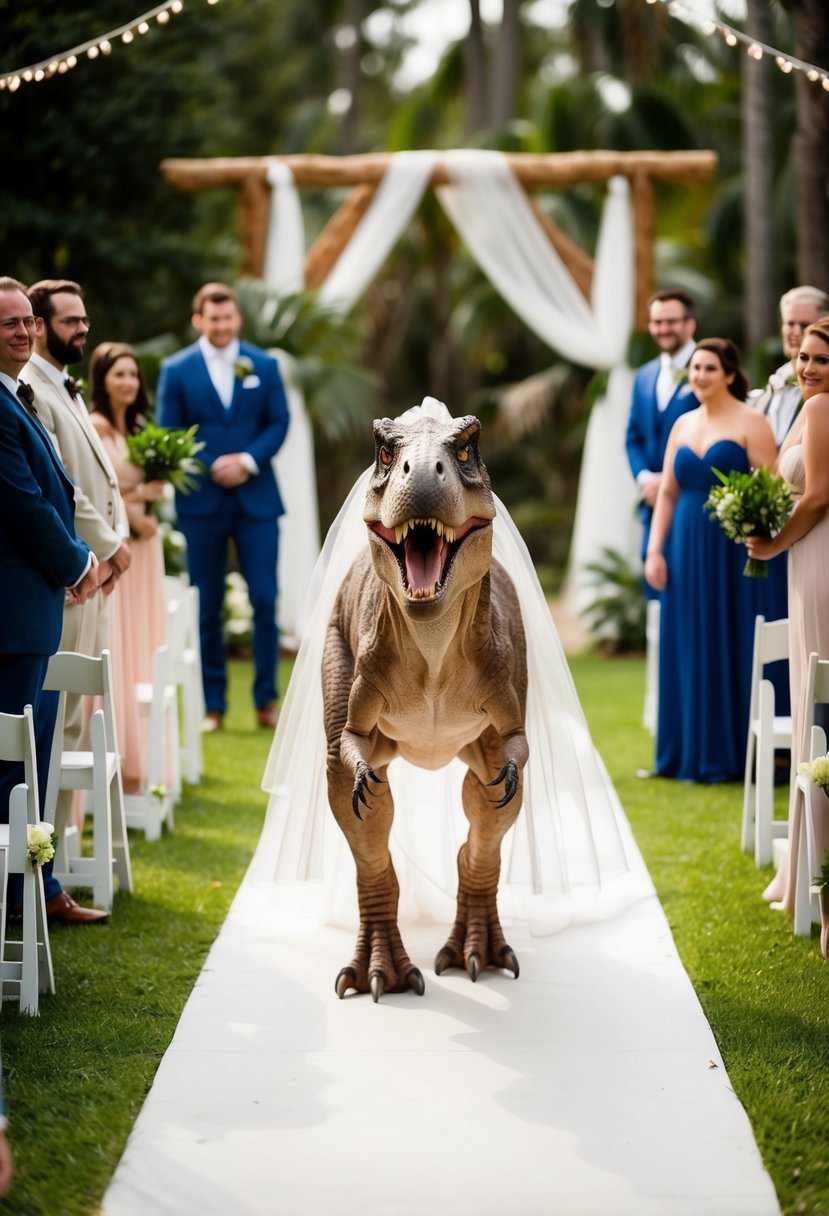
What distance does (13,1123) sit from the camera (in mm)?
3695

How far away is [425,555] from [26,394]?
1.88m

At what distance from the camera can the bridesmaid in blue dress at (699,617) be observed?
7531 mm

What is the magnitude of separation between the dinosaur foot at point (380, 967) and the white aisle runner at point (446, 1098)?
5cm

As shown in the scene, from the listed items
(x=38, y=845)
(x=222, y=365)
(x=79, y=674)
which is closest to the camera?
(x=38, y=845)

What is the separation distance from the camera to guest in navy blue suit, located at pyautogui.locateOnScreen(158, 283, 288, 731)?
894 centimetres

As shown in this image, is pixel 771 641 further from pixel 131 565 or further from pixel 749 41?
pixel 131 565

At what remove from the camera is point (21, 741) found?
435 cm

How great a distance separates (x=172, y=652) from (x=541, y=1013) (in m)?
3.59

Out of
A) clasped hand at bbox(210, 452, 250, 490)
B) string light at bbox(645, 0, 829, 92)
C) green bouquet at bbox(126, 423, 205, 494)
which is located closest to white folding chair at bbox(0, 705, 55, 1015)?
green bouquet at bbox(126, 423, 205, 494)

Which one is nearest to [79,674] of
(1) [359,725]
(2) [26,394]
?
(2) [26,394]

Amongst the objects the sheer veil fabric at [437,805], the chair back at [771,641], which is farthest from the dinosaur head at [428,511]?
the chair back at [771,641]

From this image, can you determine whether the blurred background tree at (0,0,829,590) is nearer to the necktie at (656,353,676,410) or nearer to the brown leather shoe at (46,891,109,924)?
the necktie at (656,353,676,410)

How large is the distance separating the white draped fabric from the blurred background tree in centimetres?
44

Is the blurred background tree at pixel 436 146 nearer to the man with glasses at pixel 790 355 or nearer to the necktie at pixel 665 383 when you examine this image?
the necktie at pixel 665 383
